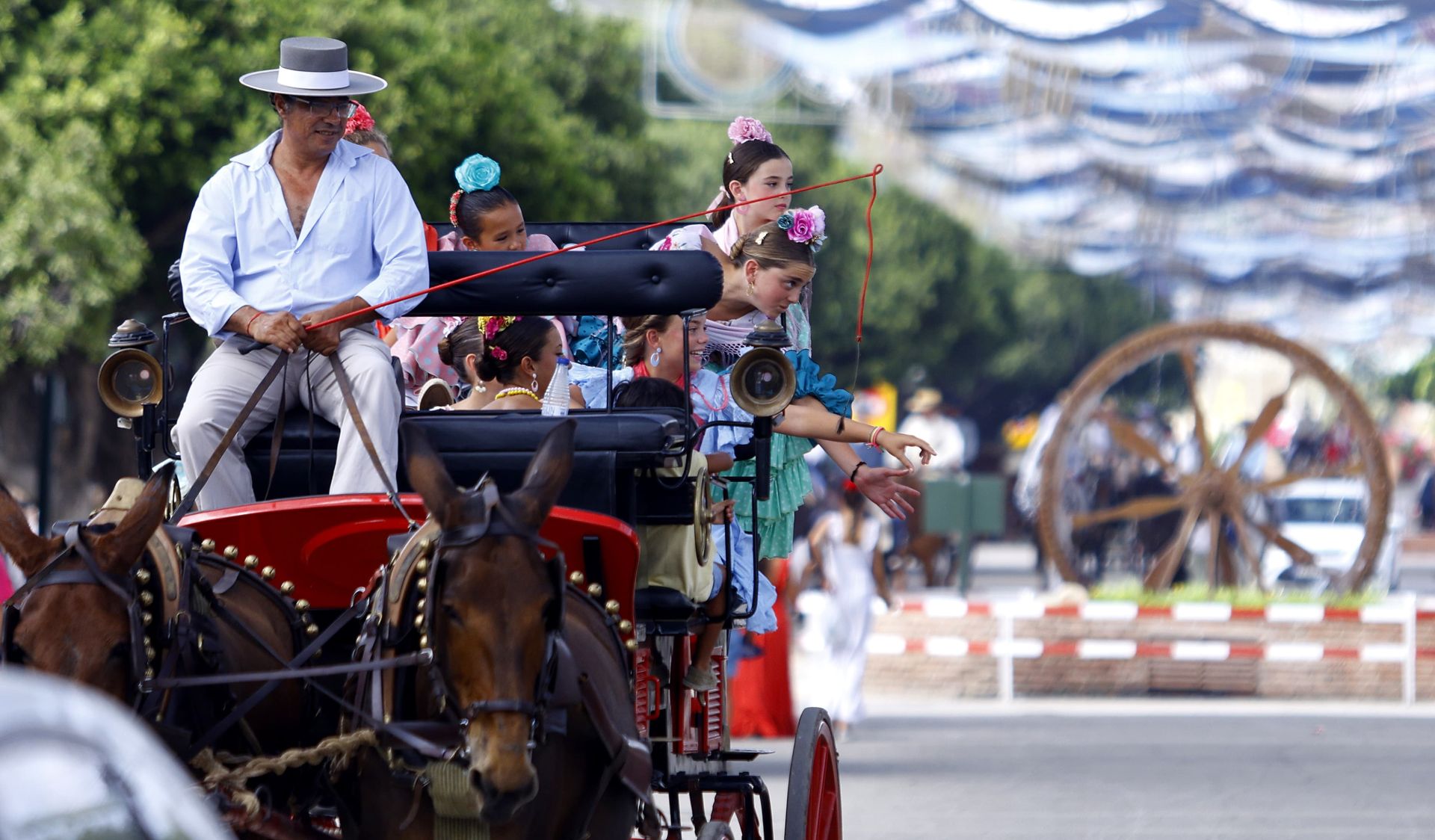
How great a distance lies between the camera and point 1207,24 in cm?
2303

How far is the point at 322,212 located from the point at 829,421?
69.5 inches

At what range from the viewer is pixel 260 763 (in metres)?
4.50

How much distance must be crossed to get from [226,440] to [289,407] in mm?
351

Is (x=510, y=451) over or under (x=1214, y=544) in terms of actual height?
over

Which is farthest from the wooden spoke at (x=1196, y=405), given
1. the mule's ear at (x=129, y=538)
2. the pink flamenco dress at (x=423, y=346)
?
the mule's ear at (x=129, y=538)

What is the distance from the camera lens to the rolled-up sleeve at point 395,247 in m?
5.62

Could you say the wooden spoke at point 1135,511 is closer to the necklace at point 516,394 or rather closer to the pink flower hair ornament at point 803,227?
the pink flower hair ornament at point 803,227

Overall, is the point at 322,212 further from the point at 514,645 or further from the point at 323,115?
the point at 514,645

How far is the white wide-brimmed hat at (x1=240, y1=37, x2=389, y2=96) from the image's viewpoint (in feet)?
18.7

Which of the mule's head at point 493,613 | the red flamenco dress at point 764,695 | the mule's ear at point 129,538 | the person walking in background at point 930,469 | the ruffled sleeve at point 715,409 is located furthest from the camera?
the person walking in background at point 930,469

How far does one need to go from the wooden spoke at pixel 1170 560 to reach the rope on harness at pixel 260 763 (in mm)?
13105

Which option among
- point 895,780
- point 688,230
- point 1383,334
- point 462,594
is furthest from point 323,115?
point 1383,334

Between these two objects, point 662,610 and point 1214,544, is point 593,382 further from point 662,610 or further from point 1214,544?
point 1214,544

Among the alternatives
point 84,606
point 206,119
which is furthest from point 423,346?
point 206,119
